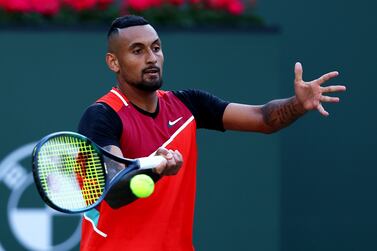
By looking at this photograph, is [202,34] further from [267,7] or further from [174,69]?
[267,7]

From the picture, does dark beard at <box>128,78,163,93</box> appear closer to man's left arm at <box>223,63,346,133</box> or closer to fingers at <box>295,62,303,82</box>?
man's left arm at <box>223,63,346,133</box>

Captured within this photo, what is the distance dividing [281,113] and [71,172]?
3.74 feet

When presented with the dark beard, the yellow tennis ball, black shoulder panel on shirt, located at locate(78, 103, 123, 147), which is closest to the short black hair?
the dark beard

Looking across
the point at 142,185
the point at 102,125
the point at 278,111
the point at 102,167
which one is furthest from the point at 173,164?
the point at 278,111

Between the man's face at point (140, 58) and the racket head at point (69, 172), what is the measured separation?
527 millimetres

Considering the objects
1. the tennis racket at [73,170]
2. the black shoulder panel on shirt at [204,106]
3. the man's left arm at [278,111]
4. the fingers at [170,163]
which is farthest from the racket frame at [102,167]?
the man's left arm at [278,111]

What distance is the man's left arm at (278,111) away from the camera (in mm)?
4914

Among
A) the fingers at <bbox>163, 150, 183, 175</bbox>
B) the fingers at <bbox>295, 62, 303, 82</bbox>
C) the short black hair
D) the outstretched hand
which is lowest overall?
the fingers at <bbox>163, 150, 183, 175</bbox>

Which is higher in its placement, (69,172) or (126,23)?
(126,23)

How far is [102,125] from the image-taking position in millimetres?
4793

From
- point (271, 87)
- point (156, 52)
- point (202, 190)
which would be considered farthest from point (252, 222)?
point (156, 52)

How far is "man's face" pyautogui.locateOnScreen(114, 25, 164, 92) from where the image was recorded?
500 cm

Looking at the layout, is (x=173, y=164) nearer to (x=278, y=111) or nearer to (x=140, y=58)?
(x=140, y=58)

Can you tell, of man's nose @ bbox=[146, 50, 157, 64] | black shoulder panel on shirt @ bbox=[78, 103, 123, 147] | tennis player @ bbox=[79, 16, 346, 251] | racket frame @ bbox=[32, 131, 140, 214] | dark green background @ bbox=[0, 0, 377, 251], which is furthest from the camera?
dark green background @ bbox=[0, 0, 377, 251]
